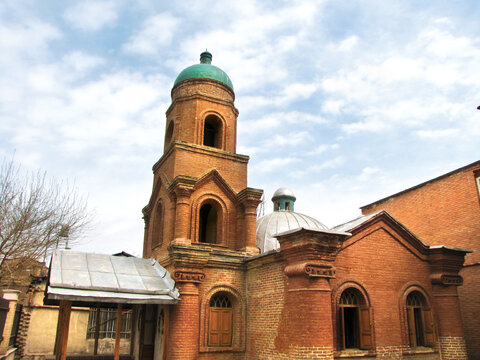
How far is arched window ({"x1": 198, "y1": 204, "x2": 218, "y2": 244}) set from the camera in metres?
14.2

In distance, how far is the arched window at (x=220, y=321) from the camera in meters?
11.7

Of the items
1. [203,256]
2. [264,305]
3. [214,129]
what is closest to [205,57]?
[214,129]

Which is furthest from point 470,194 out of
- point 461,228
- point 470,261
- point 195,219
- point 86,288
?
point 86,288

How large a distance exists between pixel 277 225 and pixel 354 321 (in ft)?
19.0

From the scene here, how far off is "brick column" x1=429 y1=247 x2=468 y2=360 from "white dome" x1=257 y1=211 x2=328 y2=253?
14.1 feet

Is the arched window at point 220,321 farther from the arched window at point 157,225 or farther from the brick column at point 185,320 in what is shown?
the arched window at point 157,225

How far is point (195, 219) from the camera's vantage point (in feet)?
42.8

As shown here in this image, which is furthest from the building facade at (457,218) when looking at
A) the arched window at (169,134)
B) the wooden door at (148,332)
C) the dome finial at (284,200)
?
the wooden door at (148,332)

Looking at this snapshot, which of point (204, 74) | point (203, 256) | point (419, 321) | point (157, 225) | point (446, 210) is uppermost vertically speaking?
point (204, 74)

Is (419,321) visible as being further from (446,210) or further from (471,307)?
(446,210)

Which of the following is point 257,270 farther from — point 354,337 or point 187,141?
point 187,141

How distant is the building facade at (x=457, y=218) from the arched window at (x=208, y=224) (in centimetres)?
904

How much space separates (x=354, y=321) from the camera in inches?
426

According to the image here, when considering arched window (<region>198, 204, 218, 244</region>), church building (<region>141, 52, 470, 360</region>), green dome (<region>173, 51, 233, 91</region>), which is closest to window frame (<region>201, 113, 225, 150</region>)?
church building (<region>141, 52, 470, 360</region>)
